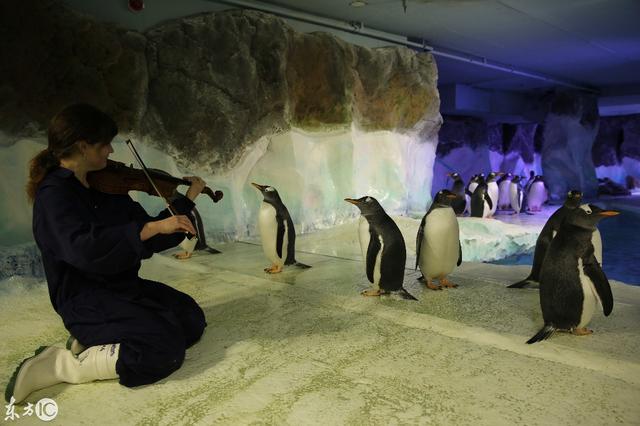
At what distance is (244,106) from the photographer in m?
5.43

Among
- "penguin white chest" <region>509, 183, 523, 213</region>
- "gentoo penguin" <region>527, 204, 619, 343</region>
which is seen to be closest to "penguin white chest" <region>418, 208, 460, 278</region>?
"gentoo penguin" <region>527, 204, 619, 343</region>

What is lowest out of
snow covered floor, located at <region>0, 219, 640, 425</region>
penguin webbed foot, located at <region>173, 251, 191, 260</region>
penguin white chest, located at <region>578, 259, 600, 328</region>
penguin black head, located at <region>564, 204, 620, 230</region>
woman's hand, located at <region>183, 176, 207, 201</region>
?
snow covered floor, located at <region>0, 219, 640, 425</region>

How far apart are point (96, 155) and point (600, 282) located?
232 cm

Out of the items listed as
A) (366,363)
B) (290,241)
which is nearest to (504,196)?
(290,241)

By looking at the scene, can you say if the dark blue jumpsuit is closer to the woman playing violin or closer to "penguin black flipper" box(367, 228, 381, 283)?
the woman playing violin

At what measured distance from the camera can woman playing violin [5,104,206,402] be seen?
1957 mm

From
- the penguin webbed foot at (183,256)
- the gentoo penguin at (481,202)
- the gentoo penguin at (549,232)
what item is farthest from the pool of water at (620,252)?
the penguin webbed foot at (183,256)

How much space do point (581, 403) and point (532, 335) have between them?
0.65 m

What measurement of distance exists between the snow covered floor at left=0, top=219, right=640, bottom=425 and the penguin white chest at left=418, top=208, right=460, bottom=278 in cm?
19

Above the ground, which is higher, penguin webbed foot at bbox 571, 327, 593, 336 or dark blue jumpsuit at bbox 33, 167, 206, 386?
dark blue jumpsuit at bbox 33, 167, 206, 386

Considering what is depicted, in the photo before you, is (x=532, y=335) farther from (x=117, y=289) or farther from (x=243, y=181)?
(x=243, y=181)

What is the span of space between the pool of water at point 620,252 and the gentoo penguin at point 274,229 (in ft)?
12.1

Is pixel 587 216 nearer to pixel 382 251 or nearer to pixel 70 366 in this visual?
pixel 382 251

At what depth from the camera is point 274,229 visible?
3916mm
